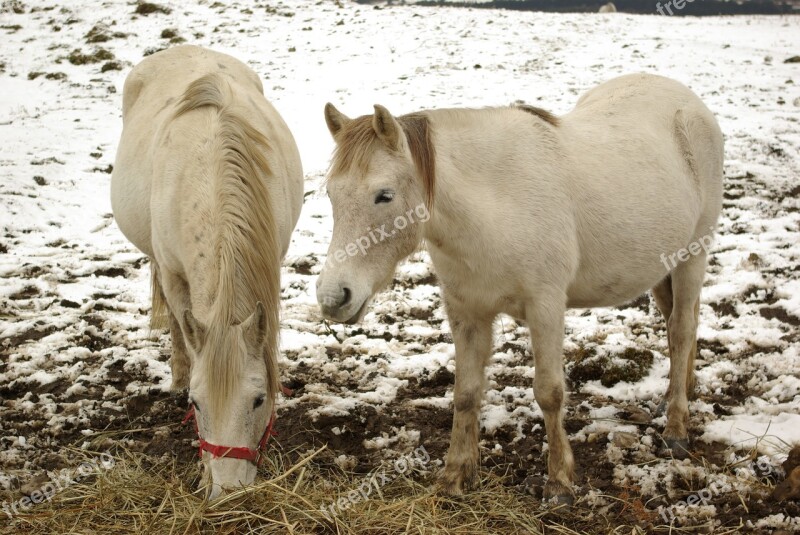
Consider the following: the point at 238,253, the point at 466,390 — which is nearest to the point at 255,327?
the point at 238,253

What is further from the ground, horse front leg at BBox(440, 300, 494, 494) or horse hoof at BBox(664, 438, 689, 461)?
horse front leg at BBox(440, 300, 494, 494)

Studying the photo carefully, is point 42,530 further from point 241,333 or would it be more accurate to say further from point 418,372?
point 418,372

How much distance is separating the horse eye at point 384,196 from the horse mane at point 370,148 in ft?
0.39

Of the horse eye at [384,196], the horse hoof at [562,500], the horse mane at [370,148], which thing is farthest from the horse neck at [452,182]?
the horse hoof at [562,500]

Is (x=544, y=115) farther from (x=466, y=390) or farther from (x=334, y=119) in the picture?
(x=466, y=390)

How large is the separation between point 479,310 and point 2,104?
1151 cm

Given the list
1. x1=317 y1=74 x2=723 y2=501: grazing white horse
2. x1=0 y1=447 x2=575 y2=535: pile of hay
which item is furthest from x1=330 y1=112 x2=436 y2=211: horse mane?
x1=0 y1=447 x2=575 y2=535: pile of hay

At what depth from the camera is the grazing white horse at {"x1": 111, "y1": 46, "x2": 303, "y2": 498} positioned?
285 centimetres

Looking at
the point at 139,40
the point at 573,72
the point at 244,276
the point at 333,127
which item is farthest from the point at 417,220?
the point at 139,40

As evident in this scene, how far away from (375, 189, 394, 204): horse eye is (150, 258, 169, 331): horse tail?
2.69m

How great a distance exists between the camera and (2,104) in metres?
11.6

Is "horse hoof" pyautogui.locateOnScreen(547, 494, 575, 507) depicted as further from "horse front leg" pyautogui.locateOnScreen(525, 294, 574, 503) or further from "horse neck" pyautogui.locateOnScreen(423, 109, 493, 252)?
"horse neck" pyautogui.locateOnScreen(423, 109, 493, 252)

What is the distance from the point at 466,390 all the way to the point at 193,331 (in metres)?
1.57

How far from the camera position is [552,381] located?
11.0 ft
